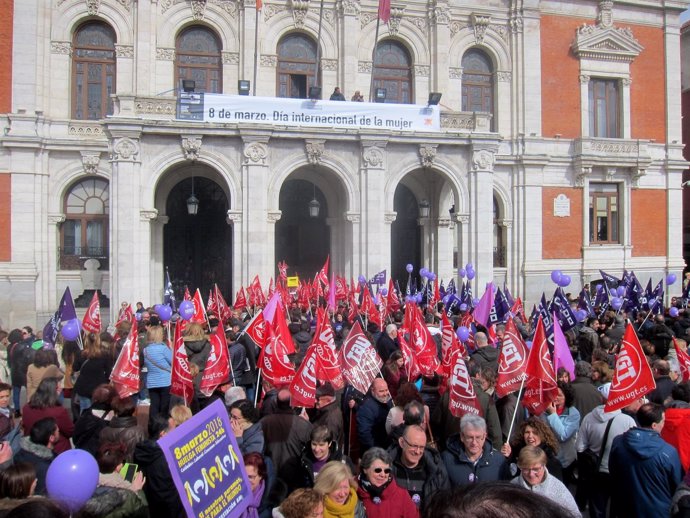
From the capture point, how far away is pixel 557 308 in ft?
43.1

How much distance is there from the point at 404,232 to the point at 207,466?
24.4m

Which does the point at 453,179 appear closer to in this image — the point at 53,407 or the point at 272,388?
the point at 272,388

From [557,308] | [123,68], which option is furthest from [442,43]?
[557,308]

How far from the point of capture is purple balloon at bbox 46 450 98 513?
3627mm

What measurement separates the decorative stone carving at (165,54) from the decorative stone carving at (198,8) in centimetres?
168

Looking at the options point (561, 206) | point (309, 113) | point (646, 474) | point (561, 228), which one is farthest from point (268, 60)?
point (646, 474)

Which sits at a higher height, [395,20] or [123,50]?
[395,20]

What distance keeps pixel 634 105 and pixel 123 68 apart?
23.1 metres

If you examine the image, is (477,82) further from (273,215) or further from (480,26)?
(273,215)

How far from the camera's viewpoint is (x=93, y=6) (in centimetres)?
2402

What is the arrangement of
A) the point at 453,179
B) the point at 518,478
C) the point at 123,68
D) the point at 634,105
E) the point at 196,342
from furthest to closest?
the point at 634,105 → the point at 123,68 → the point at 453,179 → the point at 196,342 → the point at 518,478

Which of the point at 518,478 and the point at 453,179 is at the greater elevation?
the point at 453,179

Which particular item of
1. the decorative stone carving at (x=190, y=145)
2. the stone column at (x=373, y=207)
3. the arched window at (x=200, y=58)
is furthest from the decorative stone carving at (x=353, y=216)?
the arched window at (x=200, y=58)

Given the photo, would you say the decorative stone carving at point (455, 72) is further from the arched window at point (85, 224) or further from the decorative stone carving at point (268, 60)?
the arched window at point (85, 224)
